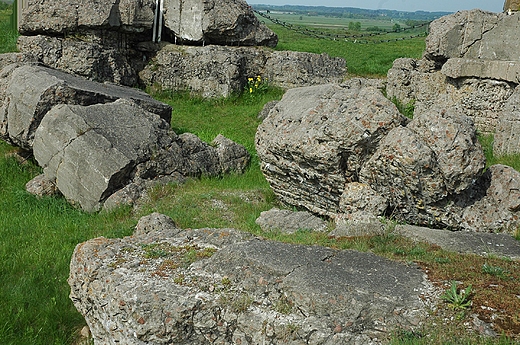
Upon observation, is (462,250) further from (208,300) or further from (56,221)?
(56,221)

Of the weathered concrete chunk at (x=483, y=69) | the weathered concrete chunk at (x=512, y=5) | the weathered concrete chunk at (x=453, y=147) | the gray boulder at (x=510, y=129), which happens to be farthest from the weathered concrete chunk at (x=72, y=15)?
the weathered concrete chunk at (x=453, y=147)

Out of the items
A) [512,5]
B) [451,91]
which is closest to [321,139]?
[451,91]

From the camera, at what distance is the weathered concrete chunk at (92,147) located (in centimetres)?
882

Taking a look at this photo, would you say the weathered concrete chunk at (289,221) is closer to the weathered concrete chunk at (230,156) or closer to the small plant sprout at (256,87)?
the weathered concrete chunk at (230,156)

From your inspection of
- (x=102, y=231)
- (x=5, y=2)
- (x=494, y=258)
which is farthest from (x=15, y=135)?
(x=5, y=2)

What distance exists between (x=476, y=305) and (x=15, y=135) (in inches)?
332

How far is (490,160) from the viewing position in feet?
33.9

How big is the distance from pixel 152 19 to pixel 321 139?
10100 mm

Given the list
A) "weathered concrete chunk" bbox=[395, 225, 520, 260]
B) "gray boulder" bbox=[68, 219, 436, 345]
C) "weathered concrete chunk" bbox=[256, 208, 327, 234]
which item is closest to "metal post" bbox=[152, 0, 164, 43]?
"weathered concrete chunk" bbox=[256, 208, 327, 234]

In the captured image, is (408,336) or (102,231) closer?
(408,336)

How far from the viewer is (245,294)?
14.5ft

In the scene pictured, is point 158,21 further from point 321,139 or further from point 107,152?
point 321,139

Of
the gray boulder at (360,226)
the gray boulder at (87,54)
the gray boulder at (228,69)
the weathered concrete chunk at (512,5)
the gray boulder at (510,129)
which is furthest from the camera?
the gray boulder at (228,69)

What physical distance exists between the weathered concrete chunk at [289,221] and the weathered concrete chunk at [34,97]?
439 centimetres
